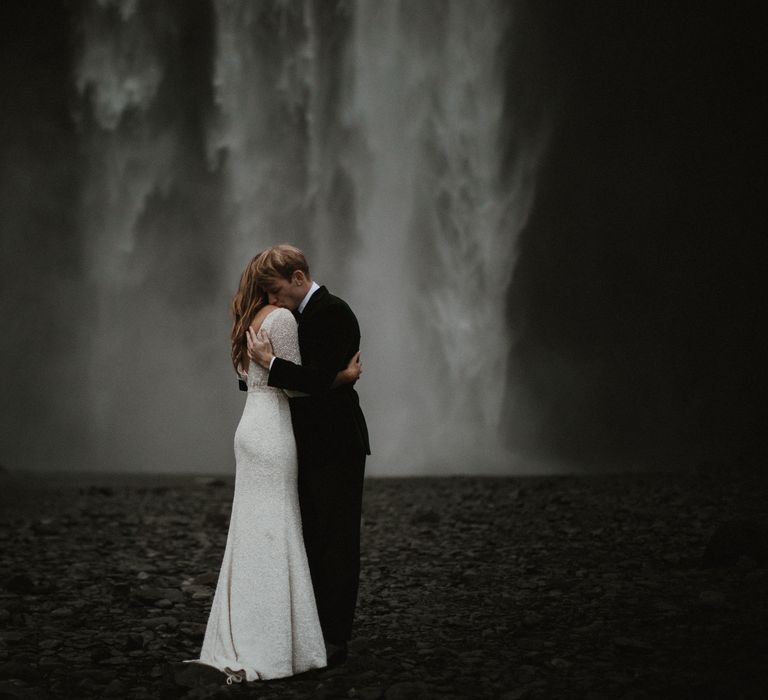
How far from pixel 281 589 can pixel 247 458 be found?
881 millimetres

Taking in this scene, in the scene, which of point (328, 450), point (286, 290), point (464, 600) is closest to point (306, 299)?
point (286, 290)

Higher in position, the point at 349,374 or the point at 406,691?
the point at 349,374

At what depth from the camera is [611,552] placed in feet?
34.4

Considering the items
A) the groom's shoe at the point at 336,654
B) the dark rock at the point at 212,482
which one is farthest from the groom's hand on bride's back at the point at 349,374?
the dark rock at the point at 212,482

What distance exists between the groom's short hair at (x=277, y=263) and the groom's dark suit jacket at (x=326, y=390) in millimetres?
265

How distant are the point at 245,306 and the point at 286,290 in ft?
0.98

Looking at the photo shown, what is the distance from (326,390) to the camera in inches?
230

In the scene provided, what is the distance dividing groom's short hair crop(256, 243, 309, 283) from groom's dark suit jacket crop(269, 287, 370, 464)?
26 cm

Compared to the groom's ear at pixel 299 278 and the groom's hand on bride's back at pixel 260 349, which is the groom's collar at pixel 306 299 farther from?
the groom's hand on bride's back at pixel 260 349

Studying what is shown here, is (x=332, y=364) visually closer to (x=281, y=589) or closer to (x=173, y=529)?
(x=281, y=589)

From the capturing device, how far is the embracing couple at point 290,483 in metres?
5.80

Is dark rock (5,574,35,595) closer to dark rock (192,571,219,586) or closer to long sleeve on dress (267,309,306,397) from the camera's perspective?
dark rock (192,571,219,586)

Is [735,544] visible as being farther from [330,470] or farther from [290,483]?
[290,483]

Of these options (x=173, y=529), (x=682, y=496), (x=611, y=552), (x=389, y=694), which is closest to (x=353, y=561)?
(x=389, y=694)
